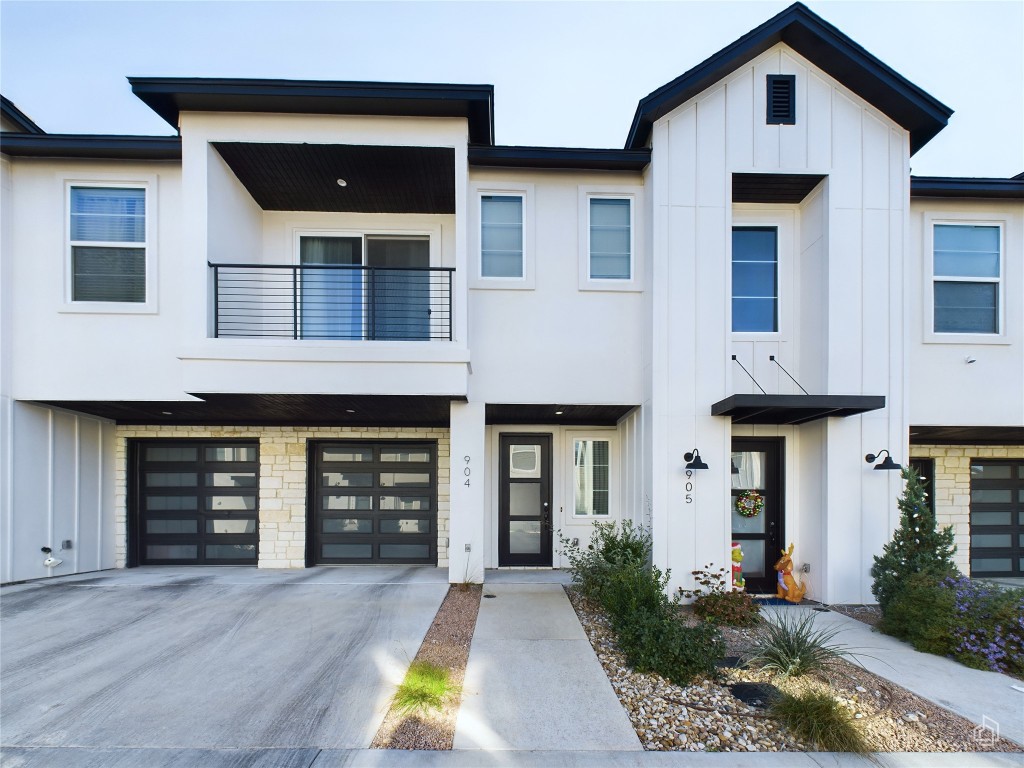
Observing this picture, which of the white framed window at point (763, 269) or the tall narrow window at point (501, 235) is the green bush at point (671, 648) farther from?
the tall narrow window at point (501, 235)

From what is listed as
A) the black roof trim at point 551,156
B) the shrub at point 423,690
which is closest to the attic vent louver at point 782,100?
the black roof trim at point 551,156

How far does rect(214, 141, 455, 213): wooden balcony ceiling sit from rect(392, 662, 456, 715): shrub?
252 inches

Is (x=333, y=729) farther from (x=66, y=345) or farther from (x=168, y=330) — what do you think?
(x=66, y=345)

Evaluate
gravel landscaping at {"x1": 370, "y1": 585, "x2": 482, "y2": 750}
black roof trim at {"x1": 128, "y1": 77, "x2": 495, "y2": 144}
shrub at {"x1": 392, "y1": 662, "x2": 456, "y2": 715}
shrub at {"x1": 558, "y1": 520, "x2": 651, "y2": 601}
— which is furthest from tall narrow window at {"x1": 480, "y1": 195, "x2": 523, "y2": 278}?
shrub at {"x1": 392, "y1": 662, "x2": 456, "y2": 715}

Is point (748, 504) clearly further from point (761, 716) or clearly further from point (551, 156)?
point (551, 156)

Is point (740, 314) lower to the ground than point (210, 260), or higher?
lower

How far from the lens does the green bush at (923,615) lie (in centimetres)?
534

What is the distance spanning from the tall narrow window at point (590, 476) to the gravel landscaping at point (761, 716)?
162 inches

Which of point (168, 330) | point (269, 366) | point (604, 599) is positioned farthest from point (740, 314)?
point (168, 330)

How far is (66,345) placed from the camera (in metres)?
7.50

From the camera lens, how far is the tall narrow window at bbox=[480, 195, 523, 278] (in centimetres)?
779

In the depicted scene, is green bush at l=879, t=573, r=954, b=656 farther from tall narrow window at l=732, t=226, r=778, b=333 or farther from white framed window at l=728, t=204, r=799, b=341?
tall narrow window at l=732, t=226, r=778, b=333

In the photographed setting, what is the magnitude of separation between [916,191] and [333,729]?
9.98 meters

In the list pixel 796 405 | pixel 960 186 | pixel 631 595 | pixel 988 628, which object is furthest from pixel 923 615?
pixel 960 186
